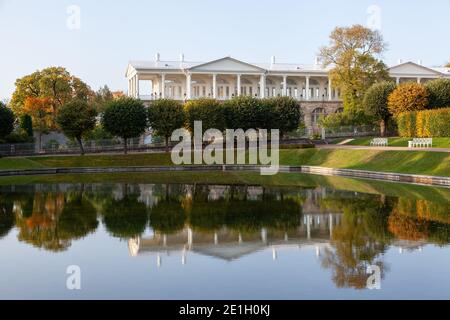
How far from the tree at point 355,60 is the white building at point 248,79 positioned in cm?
1096

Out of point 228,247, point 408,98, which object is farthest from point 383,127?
point 228,247

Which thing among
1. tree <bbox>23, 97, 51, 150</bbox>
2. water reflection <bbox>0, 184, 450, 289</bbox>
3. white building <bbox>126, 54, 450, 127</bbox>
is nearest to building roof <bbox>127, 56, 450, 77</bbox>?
white building <bbox>126, 54, 450, 127</bbox>

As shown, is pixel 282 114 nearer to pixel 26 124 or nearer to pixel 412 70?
pixel 26 124

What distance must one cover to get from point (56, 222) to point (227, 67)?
5370cm

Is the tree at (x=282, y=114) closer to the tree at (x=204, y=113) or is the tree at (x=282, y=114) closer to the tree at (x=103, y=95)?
the tree at (x=204, y=113)

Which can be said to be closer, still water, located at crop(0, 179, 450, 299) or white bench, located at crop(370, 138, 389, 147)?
still water, located at crop(0, 179, 450, 299)

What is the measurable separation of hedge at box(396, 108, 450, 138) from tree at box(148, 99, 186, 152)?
1867cm

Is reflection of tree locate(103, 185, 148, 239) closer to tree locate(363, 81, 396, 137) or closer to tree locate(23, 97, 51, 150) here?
tree locate(363, 81, 396, 137)

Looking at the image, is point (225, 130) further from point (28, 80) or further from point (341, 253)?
point (341, 253)

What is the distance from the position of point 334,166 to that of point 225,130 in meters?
15.9

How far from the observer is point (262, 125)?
51781mm

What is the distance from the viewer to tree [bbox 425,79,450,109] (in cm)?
4934

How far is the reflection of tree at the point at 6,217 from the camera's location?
15.3 m
